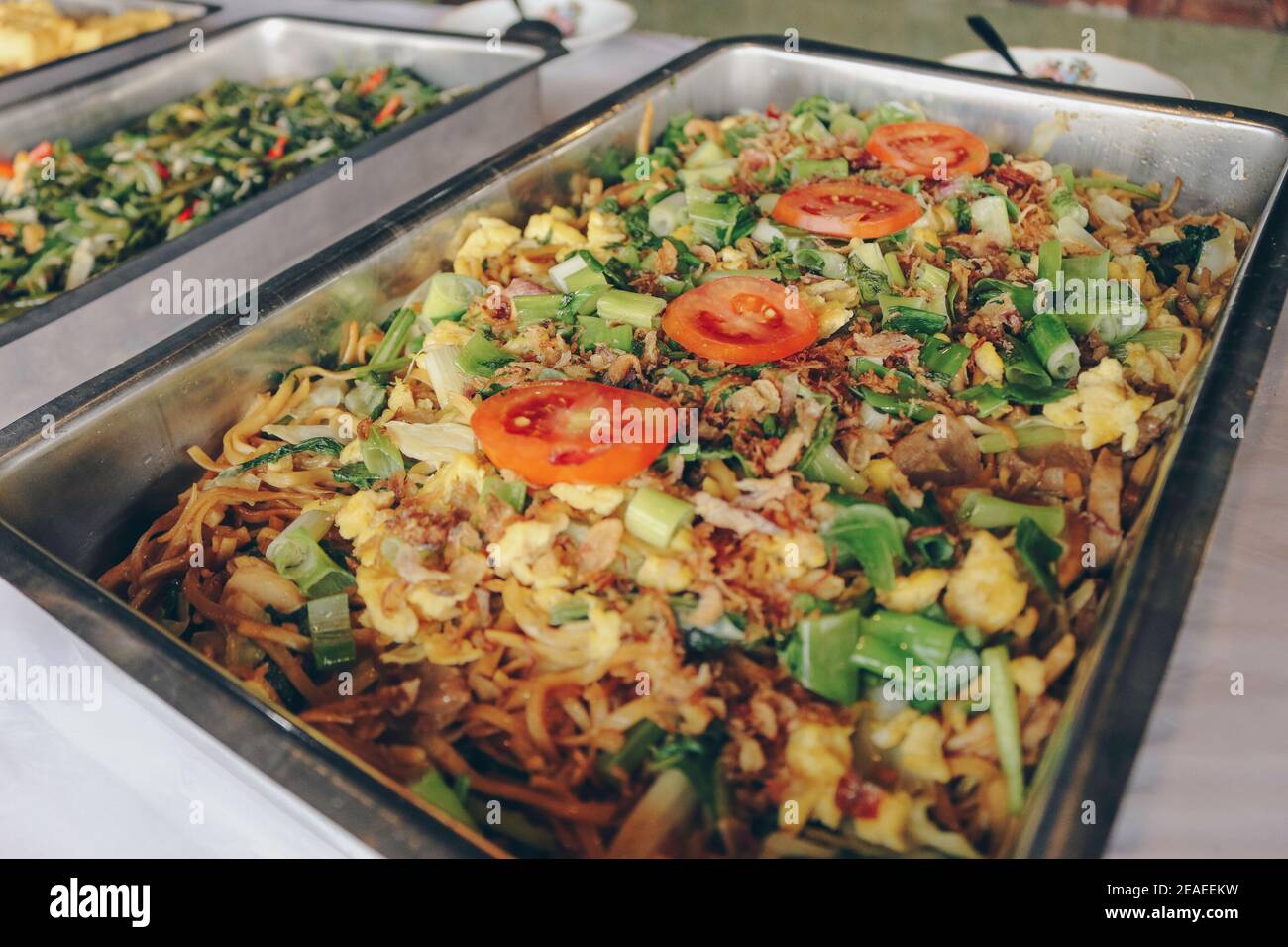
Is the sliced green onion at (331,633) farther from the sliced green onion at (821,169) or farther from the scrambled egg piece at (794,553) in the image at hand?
the sliced green onion at (821,169)

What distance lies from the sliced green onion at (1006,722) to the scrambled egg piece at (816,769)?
0.20m

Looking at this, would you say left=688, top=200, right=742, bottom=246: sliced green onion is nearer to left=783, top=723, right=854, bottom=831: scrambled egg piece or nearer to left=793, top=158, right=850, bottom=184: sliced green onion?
left=793, top=158, right=850, bottom=184: sliced green onion

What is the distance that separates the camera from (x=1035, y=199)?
8.05ft

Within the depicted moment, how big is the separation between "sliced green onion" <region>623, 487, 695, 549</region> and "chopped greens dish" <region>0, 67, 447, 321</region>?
1890 mm

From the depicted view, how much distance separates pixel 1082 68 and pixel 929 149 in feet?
3.39

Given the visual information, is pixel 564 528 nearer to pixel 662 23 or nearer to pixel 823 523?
pixel 823 523

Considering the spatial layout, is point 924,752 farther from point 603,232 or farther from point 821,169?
point 821,169

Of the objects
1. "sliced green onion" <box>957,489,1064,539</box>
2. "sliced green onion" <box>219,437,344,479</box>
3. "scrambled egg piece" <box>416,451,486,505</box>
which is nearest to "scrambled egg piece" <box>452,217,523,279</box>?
"sliced green onion" <box>219,437,344,479</box>

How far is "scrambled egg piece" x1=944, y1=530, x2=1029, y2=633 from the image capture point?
1.45 m
